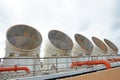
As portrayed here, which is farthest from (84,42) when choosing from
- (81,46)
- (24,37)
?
(24,37)

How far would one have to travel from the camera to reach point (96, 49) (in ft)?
58.3

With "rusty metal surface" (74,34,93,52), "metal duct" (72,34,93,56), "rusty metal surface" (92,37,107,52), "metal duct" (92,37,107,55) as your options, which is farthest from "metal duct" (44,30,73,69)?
"rusty metal surface" (92,37,107,52)

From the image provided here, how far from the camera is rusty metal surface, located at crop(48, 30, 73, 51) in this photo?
1422 cm

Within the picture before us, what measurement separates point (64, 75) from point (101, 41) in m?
13.4

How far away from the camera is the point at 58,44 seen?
14367 mm

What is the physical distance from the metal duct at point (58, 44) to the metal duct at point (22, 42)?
1380 millimetres

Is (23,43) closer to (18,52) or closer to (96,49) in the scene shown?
(18,52)

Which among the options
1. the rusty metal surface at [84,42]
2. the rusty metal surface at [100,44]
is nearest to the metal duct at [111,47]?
the rusty metal surface at [100,44]

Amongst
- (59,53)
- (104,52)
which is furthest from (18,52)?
(104,52)

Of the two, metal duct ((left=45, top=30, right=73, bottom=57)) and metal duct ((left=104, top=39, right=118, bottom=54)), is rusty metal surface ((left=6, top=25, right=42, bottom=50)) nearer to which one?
metal duct ((left=45, top=30, right=73, bottom=57))

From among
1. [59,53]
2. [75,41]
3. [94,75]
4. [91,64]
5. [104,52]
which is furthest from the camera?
[104,52]

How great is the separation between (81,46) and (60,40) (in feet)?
6.58

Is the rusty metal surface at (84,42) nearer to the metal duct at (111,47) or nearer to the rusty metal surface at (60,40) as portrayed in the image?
the rusty metal surface at (60,40)

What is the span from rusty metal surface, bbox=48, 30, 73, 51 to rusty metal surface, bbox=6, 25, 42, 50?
5.41 ft
